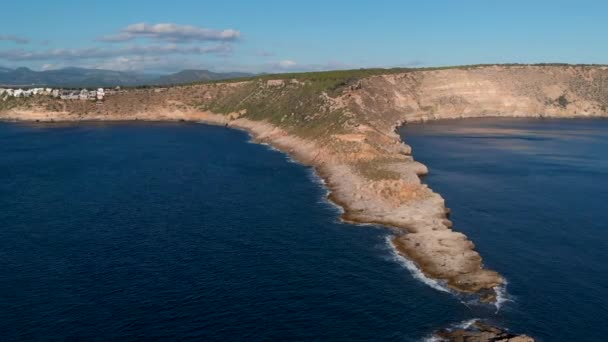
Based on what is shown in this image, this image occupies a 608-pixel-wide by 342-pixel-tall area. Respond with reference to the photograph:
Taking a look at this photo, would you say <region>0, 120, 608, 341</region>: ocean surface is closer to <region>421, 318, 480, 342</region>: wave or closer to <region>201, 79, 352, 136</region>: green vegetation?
<region>421, 318, 480, 342</region>: wave

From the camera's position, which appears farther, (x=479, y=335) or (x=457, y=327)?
(x=457, y=327)

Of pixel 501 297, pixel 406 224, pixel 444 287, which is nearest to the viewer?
pixel 501 297

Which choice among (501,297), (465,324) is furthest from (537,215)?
(465,324)

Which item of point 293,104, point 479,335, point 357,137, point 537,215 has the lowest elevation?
point 479,335

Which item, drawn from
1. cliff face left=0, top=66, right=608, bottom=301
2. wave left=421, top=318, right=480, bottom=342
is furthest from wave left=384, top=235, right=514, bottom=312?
cliff face left=0, top=66, right=608, bottom=301

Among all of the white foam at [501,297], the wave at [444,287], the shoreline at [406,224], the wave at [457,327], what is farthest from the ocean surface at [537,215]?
the wave at [457,327]

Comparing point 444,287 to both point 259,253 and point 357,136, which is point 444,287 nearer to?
point 259,253
